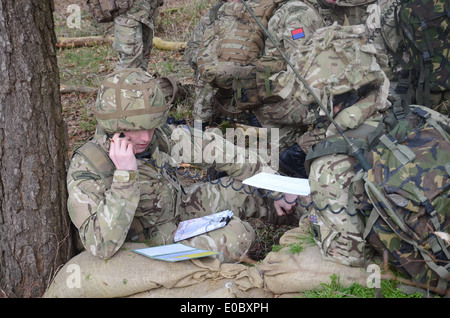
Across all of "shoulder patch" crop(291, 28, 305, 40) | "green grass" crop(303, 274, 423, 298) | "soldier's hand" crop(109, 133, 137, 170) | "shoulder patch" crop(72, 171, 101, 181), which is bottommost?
"green grass" crop(303, 274, 423, 298)

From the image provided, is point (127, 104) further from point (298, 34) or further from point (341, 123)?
point (298, 34)

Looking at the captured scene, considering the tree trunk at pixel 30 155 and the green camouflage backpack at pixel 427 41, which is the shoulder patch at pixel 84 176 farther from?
the green camouflage backpack at pixel 427 41

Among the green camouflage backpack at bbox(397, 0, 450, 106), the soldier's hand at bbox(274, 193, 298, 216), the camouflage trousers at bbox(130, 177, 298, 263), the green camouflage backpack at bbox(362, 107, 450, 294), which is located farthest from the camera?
the green camouflage backpack at bbox(397, 0, 450, 106)

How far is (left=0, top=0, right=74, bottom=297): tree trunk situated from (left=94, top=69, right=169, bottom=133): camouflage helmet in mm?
391

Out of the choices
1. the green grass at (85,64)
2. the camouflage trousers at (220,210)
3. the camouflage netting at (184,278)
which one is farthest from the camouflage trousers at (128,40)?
the camouflage netting at (184,278)

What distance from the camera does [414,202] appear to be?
2.59 metres

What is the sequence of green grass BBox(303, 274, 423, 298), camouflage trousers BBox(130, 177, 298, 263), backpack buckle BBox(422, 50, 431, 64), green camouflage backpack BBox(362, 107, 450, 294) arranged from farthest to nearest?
1. backpack buckle BBox(422, 50, 431, 64)
2. camouflage trousers BBox(130, 177, 298, 263)
3. green grass BBox(303, 274, 423, 298)
4. green camouflage backpack BBox(362, 107, 450, 294)

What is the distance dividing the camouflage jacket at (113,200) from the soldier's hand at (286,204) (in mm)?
914

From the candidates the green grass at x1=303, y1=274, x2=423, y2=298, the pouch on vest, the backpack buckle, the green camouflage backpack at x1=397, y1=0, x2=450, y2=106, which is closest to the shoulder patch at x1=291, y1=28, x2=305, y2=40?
the pouch on vest

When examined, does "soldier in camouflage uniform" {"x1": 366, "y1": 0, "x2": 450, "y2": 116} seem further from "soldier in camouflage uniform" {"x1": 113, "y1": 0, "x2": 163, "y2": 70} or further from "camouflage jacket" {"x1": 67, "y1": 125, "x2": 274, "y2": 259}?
"soldier in camouflage uniform" {"x1": 113, "y1": 0, "x2": 163, "y2": 70}

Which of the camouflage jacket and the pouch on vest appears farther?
the pouch on vest

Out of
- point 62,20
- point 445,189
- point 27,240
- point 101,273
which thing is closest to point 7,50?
point 27,240

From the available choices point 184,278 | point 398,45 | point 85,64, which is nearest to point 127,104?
point 184,278

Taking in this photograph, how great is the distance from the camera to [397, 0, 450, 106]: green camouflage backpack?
195 inches
